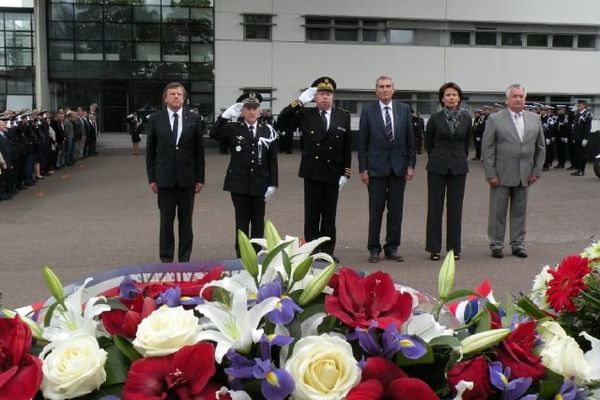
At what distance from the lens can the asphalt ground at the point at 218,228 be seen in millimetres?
8148

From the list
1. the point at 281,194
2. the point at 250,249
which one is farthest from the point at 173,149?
the point at 281,194

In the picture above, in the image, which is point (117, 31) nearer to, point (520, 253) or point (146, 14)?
point (146, 14)

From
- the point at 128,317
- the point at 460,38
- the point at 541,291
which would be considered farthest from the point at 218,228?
the point at 460,38

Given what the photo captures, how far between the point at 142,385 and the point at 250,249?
495 mm

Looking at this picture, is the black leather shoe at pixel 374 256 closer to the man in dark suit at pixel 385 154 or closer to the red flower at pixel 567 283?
the man in dark suit at pixel 385 154

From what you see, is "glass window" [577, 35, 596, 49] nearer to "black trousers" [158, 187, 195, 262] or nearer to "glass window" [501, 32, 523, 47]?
"glass window" [501, 32, 523, 47]

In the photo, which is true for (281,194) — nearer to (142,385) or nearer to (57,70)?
(142,385)

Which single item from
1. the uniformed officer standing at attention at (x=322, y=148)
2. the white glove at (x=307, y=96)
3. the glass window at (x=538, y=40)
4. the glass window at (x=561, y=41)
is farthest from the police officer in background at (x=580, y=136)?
the white glove at (x=307, y=96)

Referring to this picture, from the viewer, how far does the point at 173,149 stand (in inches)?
315

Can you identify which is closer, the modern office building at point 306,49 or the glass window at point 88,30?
the modern office building at point 306,49

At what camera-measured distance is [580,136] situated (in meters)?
20.4

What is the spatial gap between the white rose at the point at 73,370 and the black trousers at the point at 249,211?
6399mm

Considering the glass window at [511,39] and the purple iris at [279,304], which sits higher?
the glass window at [511,39]

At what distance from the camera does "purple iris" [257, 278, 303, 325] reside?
164cm
